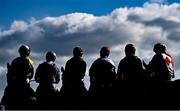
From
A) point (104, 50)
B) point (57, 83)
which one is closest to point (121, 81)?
point (104, 50)

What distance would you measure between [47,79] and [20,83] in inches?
35.3

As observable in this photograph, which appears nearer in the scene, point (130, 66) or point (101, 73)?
point (130, 66)

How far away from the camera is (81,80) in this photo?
15680 mm

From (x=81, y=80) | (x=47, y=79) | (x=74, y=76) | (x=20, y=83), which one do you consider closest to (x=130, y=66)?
(x=81, y=80)

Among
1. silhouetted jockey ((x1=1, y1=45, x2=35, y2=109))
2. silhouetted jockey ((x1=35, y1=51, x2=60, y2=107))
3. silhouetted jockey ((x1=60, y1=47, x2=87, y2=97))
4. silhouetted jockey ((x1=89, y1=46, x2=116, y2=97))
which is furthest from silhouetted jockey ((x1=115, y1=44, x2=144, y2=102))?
silhouetted jockey ((x1=1, y1=45, x2=35, y2=109))

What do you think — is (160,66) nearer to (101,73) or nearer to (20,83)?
(101,73)

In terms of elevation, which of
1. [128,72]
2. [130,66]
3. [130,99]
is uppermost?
[130,66]

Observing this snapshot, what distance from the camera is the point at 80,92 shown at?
15438 mm

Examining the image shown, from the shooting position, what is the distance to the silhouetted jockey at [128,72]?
563 inches

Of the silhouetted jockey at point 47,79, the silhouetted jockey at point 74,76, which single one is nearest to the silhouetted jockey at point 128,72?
the silhouetted jockey at point 74,76

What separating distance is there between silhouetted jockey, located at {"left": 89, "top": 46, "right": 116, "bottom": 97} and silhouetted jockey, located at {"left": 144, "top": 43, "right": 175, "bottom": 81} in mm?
1149

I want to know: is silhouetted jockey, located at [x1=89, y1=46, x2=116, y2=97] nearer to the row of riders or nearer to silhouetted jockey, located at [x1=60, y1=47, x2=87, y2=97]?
the row of riders

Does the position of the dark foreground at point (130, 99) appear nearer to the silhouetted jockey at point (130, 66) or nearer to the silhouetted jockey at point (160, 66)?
the silhouetted jockey at point (160, 66)

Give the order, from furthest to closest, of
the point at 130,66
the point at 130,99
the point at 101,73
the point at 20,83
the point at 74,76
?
the point at 20,83 < the point at 74,76 < the point at 101,73 < the point at 130,66 < the point at 130,99
